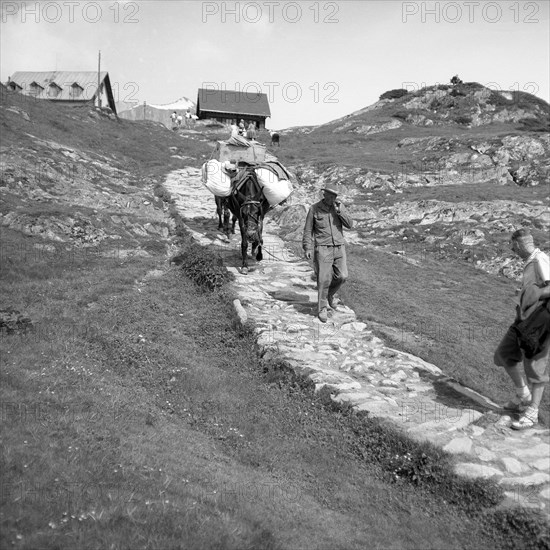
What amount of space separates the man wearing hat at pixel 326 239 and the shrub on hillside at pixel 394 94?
64.4 metres

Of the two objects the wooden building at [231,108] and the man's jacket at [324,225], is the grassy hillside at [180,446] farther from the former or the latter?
the wooden building at [231,108]

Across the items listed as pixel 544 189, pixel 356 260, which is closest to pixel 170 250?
pixel 356 260

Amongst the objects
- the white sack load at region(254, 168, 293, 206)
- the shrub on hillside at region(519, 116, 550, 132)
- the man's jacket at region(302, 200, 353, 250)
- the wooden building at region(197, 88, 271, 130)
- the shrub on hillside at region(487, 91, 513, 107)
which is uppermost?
the wooden building at region(197, 88, 271, 130)

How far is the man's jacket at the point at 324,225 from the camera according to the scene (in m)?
9.87

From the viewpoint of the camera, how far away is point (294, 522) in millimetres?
4852

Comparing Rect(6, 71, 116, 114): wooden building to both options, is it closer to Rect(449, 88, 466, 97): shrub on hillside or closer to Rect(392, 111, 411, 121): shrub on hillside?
Rect(392, 111, 411, 121): shrub on hillside

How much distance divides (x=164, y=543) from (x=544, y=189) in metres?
28.1

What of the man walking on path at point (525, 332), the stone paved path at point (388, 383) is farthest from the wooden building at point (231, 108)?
the man walking on path at point (525, 332)

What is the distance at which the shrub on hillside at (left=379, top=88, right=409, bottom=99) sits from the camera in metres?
69.1

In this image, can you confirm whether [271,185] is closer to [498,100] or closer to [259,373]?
[259,373]

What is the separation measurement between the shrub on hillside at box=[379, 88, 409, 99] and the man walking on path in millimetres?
67468

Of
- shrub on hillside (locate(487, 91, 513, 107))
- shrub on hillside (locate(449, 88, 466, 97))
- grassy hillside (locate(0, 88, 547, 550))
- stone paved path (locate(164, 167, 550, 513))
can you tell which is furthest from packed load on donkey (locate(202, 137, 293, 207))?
shrub on hillside (locate(449, 88, 466, 97))

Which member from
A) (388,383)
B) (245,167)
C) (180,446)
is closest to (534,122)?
(245,167)

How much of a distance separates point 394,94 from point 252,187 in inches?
2509
